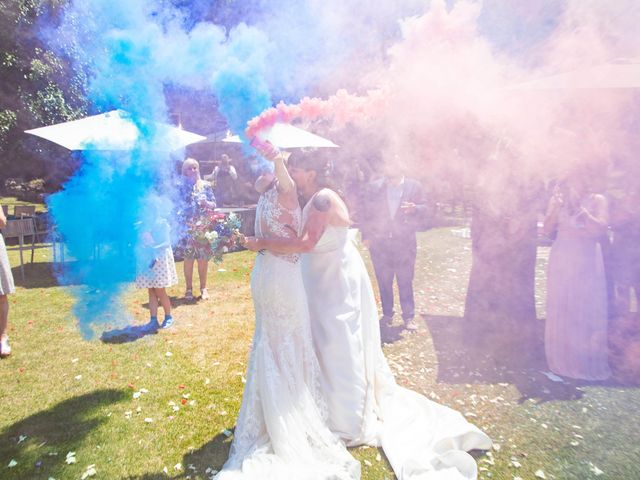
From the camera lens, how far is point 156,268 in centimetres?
560

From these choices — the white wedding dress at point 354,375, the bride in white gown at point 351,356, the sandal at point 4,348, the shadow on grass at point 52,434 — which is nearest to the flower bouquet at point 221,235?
the bride in white gown at point 351,356

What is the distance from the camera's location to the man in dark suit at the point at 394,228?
620 cm

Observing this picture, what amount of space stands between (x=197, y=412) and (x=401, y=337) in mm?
3106

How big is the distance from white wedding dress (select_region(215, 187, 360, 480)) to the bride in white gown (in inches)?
7.6

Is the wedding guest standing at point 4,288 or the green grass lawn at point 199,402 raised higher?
the wedding guest standing at point 4,288

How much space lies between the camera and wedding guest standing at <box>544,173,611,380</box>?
4.79m

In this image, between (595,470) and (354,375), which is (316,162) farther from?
(595,470)

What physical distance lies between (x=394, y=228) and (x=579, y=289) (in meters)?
2.52

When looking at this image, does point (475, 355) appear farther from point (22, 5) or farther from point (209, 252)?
point (22, 5)

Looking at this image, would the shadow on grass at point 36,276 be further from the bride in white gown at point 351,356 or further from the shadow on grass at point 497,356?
the shadow on grass at point 497,356

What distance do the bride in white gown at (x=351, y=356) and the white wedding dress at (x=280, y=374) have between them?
192 mm

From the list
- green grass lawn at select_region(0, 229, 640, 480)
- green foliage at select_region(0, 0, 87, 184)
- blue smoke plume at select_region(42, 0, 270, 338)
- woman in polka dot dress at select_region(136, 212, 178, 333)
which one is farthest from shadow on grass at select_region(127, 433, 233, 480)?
green foliage at select_region(0, 0, 87, 184)

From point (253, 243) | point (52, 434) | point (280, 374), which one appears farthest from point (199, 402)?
point (253, 243)

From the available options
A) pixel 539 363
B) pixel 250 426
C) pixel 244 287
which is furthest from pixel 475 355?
pixel 244 287
